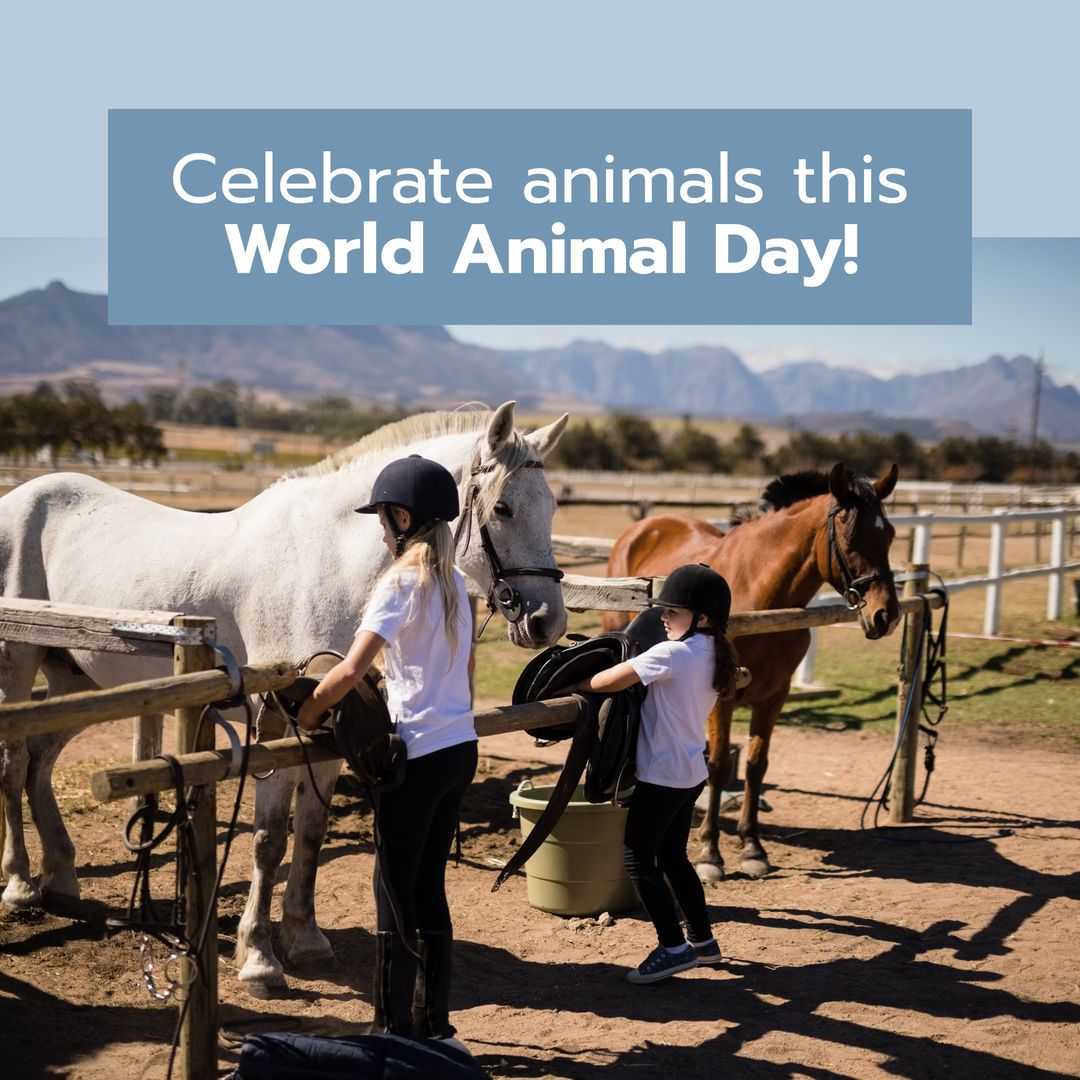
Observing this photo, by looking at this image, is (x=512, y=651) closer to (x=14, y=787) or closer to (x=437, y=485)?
(x=14, y=787)

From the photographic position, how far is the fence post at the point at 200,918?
3541mm

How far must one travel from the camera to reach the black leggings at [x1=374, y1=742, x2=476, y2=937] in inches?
143

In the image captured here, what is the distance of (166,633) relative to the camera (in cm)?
370

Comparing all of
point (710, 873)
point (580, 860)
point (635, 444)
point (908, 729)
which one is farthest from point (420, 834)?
point (635, 444)

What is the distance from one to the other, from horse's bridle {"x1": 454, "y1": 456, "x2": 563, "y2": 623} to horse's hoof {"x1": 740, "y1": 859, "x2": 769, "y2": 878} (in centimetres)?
263

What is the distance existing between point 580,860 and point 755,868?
1337 millimetres

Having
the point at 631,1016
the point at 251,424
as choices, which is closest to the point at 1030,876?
the point at 631,1016

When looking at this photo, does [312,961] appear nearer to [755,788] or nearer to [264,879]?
[264,879]

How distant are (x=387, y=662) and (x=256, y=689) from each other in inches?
16.3

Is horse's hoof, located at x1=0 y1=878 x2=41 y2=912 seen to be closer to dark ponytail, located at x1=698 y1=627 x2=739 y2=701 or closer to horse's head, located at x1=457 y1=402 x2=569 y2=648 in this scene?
horse's head, located at x1=457 y1=402 x2=569 y2=648

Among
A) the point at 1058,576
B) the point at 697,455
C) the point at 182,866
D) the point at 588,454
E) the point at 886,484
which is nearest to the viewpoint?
the point at 182,866

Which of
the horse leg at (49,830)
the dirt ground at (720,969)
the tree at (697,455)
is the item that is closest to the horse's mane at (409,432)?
the horse leg at (49,830)

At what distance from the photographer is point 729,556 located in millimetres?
7250

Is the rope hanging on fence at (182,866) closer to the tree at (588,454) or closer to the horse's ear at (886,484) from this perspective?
the horse's ear at (886,484)
